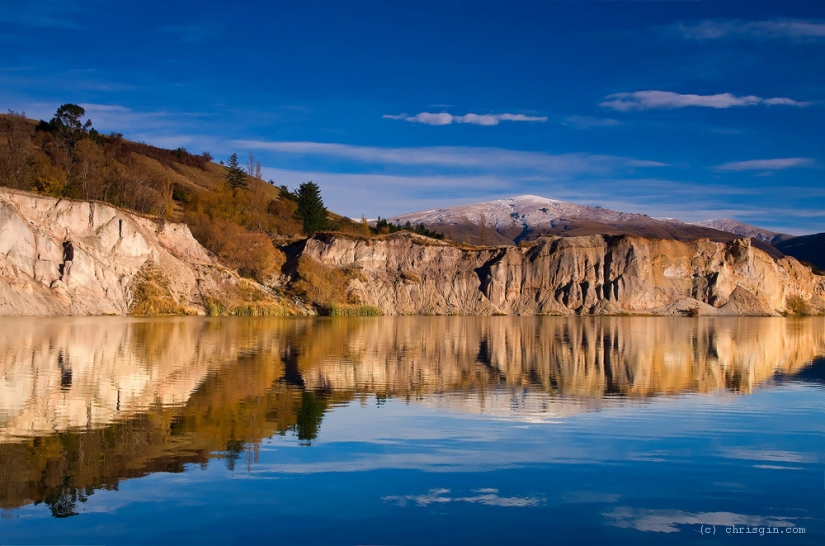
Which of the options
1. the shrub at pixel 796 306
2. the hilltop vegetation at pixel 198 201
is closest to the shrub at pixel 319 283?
the hilltop vegetation at pixel 198 201

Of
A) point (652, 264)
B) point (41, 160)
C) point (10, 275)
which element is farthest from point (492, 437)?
point (652, 264)

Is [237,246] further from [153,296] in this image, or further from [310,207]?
[310,207]

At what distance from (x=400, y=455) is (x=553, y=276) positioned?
82270 mm

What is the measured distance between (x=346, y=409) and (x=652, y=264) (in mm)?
84695

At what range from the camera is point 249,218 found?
296ft

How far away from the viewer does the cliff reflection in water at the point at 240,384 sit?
1112 cm

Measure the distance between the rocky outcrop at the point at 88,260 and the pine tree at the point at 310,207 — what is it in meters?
35.1

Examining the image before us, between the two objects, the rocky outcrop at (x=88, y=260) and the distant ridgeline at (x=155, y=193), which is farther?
the distant ridgeline at (x=155, y=193)

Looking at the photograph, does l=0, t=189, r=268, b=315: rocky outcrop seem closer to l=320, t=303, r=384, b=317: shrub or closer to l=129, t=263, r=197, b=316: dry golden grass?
l=129, t=263, r=197, b=316: dry golden grass

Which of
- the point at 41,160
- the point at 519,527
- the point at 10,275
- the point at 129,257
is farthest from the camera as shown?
the point at 41,160

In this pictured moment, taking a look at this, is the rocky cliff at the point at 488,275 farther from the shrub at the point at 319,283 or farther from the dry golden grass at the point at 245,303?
the shrub at the point at 319,283

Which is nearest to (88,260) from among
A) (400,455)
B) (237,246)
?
(237,246)

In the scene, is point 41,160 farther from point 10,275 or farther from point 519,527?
point 519,527

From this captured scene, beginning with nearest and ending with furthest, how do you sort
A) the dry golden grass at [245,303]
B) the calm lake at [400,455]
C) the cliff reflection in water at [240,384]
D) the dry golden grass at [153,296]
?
the calm lake at [400,455] → the cliff reflection in water at [240,384] → the dry golden grass at [153,296] → the dry golden grass at [245,303]
